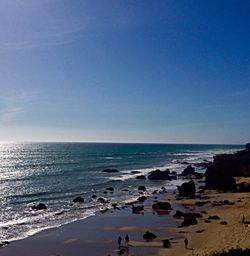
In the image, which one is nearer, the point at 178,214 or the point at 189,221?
the point at 189,221

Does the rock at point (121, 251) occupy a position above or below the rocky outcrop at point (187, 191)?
below

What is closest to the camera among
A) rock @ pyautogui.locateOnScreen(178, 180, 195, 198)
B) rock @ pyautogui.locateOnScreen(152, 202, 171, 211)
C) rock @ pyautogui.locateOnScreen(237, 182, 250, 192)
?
rock @ pyautogui.locateOnScreen(152, 202, 171, 211)

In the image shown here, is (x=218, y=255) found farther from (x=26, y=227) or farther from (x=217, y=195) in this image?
(x=217, y=195)

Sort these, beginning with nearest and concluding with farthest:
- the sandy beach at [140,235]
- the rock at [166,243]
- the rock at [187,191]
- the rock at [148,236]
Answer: the sandy beach at [140,235], the rock at [166,243], the rock at [148,236], the rock at [187,191]

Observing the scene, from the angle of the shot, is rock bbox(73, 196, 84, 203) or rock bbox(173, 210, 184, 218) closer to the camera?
rock bbox(173, 210, 184, 218)

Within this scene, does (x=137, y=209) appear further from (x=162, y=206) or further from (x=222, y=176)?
(x=222, y=176)

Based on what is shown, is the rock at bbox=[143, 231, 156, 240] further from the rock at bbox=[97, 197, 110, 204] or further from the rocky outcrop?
the rocky outcrop

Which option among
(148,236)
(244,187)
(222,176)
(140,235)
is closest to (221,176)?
(222,176)

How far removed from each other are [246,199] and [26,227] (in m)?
34.7

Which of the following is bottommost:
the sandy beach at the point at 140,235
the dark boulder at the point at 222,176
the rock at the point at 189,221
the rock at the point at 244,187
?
the sandy beach at the point at 140,235

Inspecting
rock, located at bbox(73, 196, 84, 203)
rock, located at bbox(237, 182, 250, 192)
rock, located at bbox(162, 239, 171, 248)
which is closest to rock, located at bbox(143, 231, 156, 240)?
rock, located at bbox(162, 239, 171, 248)

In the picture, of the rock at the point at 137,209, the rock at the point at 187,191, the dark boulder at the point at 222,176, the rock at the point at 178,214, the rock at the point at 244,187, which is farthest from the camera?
the dark boulder at the point at 222,176

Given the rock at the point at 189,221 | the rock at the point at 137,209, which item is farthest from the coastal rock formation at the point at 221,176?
the rock at the point at 189,221

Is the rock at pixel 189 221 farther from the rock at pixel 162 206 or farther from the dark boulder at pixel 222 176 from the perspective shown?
the dark boulder at pixel 222 176
